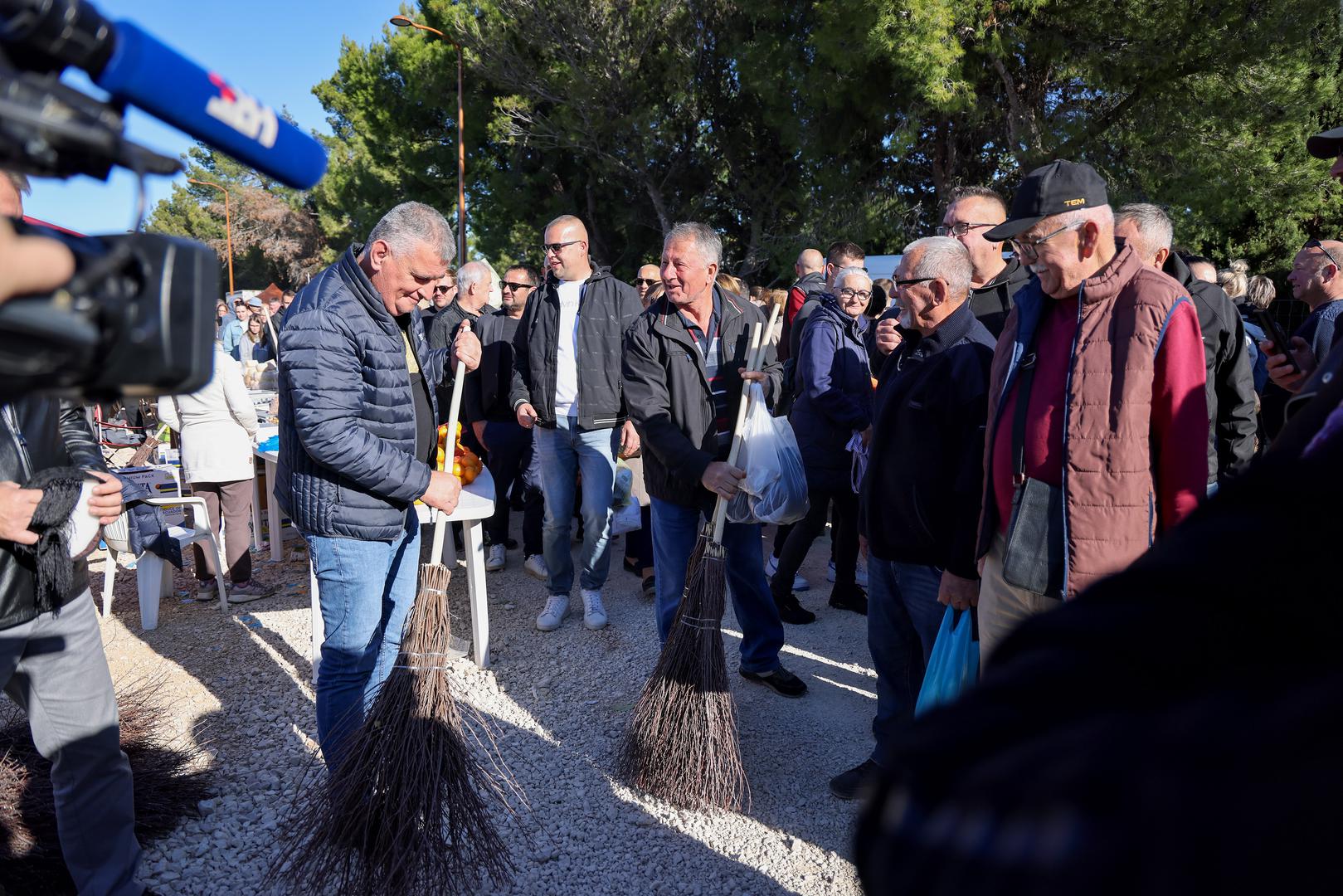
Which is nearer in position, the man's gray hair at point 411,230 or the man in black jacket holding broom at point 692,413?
the man's gray hair at point 411,230

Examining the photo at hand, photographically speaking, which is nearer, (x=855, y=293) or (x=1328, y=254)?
(x=1328, y=254)

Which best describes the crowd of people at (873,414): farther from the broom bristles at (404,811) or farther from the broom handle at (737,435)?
the broom bristles at (404,811)

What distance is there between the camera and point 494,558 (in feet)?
19.4

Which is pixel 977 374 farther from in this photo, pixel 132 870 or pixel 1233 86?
pixel 1233 86

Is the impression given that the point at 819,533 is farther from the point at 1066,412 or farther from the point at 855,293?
the point at 1066,412

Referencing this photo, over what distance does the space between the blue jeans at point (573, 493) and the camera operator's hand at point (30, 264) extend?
158 inches

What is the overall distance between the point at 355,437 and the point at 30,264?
1.94 meters

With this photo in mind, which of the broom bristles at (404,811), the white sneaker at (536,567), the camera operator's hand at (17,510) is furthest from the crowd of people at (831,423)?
the white sneaker at (536,567)

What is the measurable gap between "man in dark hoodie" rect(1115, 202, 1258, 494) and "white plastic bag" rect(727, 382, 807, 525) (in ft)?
5.07

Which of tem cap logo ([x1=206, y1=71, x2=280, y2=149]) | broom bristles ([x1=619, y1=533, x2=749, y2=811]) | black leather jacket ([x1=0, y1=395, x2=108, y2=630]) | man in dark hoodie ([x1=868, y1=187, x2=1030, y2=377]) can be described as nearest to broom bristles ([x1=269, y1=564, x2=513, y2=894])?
broom bristles ([x1=619, y1=533, x2=749, y2=811])

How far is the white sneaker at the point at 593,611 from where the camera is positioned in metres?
4.77

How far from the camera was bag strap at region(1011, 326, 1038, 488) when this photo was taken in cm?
230

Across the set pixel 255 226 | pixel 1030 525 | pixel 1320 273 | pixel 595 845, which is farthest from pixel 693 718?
pixel 255 226

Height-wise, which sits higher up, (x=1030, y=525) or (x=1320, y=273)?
(x=1320, y=273)
